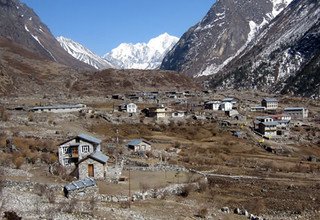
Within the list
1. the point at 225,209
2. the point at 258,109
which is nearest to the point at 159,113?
the point at 258,109

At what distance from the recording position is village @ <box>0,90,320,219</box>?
37.8 metres

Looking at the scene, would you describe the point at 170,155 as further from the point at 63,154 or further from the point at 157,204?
the point at 157,204

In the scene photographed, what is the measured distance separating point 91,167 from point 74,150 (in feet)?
18.8

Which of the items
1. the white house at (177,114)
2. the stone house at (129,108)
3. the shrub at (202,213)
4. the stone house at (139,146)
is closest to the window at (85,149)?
the stone house at (139,146)

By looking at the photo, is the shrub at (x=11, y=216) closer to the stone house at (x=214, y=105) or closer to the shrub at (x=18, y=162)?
the shrub at (x=18, y=162)

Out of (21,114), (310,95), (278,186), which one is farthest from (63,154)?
(310,95)

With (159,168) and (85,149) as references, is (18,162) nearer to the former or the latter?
(85,149)

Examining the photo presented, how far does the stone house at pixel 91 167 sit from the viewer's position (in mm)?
42531

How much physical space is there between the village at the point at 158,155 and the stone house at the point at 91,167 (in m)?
0.08

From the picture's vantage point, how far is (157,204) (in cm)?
3644

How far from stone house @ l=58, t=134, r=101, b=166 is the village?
0.30 feet

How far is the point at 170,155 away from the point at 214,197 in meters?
20.3

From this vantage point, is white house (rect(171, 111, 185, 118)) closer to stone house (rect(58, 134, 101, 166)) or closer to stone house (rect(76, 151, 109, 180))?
stone house (rect(58, 134, 101, 166))

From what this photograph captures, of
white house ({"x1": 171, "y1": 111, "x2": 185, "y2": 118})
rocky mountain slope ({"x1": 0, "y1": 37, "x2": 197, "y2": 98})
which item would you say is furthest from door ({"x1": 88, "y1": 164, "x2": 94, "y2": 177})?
rocky mountain slope ({"x1": 0, "y1": 37, "x2": 197, "y2": 98})
